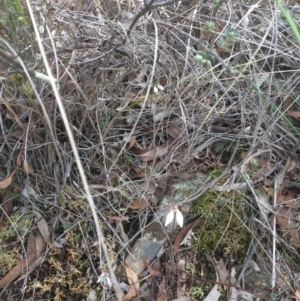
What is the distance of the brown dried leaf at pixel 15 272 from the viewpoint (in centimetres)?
120

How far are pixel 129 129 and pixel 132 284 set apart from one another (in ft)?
1.51

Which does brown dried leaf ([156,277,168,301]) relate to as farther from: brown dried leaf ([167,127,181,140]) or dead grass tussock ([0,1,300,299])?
brown dried leaf ([167,127,181,140])

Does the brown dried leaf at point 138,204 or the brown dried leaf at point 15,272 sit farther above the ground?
the brown dried leaf at point 138,204

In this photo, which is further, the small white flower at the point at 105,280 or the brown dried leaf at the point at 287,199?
the brown dried leaf at the point at 287,199

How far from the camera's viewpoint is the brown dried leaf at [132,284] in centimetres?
120

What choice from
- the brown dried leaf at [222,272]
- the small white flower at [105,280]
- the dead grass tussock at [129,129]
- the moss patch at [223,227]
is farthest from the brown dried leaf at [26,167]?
the brown dried leaf at [222,272]

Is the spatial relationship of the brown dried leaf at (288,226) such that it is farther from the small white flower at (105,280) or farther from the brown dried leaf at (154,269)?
the small white flower at (105,280)

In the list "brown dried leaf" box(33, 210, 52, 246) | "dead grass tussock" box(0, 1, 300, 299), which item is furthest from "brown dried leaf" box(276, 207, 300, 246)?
"brown dried leaf" box(33, 210, 52, 246)

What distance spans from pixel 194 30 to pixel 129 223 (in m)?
0.69

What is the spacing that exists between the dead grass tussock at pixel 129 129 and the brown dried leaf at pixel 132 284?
0.06 metres

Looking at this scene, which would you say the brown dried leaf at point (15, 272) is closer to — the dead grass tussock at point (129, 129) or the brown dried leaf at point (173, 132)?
the dead grass tussock at point (129, 129)

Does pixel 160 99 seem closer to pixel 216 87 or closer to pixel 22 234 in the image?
pixel 216 87

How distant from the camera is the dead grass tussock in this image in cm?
124

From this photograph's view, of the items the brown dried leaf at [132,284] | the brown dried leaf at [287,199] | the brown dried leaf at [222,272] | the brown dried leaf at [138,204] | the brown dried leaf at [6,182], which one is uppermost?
the brown dried leaf at [6,182]
